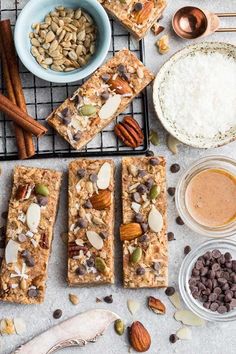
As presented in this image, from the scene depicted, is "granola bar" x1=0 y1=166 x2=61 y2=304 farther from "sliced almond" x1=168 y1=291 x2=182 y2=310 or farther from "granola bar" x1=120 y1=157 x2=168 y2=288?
"sliced almond" x1=168 y1=291 x2=182 y2=310

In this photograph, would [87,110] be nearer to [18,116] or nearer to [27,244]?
[18,116]

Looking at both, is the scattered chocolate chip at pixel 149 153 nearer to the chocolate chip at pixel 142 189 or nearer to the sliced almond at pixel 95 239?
the chocolate chip at pixel 142 189

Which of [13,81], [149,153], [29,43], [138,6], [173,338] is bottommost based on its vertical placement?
[173,338]

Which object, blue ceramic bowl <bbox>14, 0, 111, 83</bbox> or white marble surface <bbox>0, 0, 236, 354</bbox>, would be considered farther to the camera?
white marble surface <bbox>0, 0, 236, 354</bbox>

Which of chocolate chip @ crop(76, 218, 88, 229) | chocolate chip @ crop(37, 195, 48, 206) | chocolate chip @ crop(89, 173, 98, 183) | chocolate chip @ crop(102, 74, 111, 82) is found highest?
chocolate chip @ crop(102, 74, 111, 82)

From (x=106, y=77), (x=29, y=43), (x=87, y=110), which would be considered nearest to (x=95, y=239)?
(x=87, y=110)

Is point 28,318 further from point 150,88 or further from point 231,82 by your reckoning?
point 231,82

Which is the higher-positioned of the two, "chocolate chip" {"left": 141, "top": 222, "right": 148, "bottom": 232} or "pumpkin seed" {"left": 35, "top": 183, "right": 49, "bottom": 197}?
"pumpkin seed" {"left": 35, "top": 183, "right": 49, "bottom": 197}

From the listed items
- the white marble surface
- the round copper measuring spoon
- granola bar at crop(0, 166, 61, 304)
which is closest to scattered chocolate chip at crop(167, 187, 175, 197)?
the white marble surface
